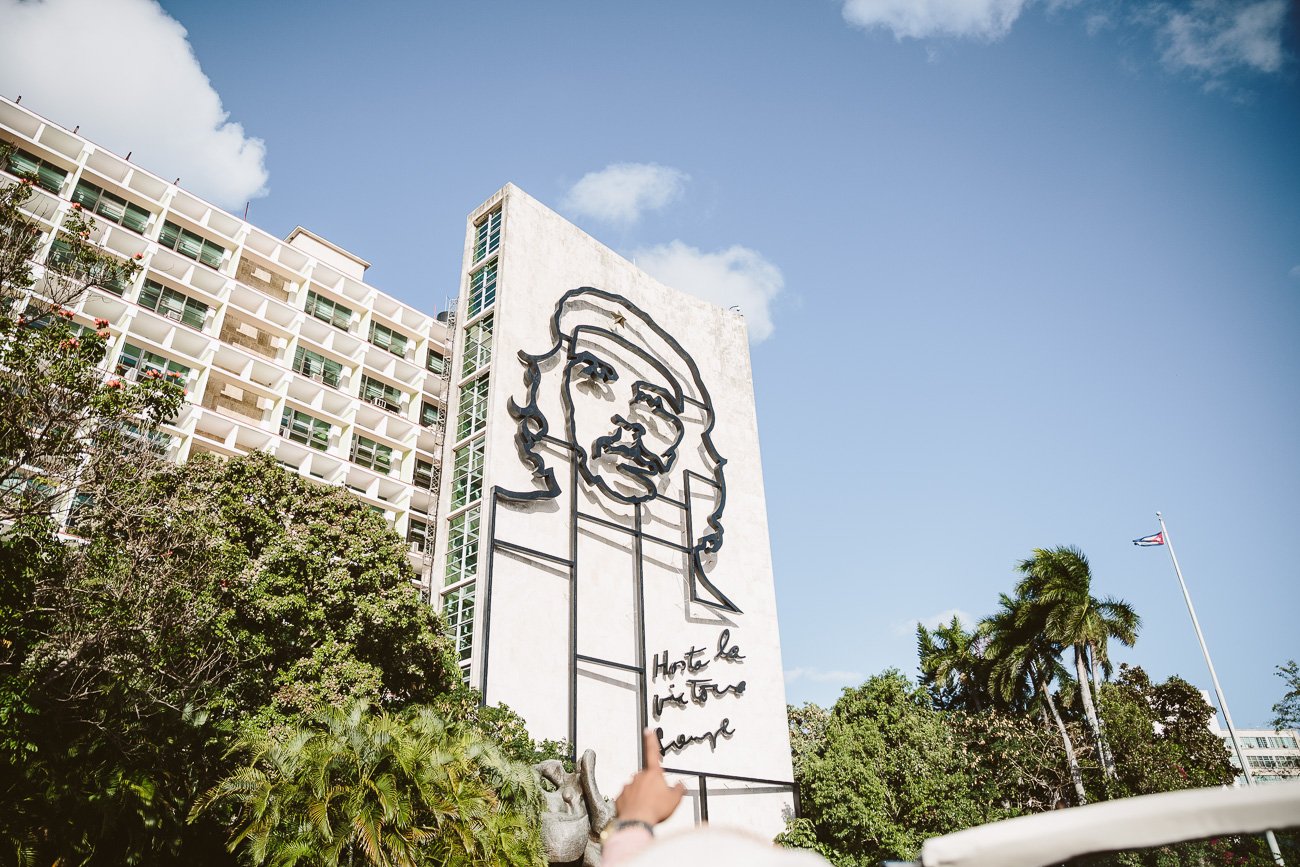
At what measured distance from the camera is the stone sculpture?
63.4ft

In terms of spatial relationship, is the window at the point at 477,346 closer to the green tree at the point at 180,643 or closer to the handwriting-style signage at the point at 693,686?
the green tree at the point at 180,643

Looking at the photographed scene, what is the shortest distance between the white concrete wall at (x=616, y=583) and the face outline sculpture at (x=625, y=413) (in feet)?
0.80

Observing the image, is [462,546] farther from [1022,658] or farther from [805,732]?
[1022,658]

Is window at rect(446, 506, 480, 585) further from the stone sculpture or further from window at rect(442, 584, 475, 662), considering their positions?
the stone sculpture

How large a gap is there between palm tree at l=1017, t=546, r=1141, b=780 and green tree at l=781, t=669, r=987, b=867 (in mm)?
7264

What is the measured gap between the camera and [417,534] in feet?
148

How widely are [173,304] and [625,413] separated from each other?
2482cm

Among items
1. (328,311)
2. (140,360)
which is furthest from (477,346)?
(328,311)

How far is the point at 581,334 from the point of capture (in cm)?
3347

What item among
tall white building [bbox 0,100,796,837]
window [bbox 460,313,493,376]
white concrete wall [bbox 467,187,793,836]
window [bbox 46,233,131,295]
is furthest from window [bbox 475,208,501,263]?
window [bbox 46,233,131,295]

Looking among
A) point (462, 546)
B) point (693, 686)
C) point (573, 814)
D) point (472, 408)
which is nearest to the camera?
point (573, 814)

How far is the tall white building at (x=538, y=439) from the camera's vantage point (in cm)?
2695

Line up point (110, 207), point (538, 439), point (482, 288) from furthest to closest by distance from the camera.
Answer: point (110, 207) < point (482, 288) < point (538, 439)

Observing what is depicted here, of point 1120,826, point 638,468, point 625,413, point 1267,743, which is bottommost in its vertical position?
point 1120,826
